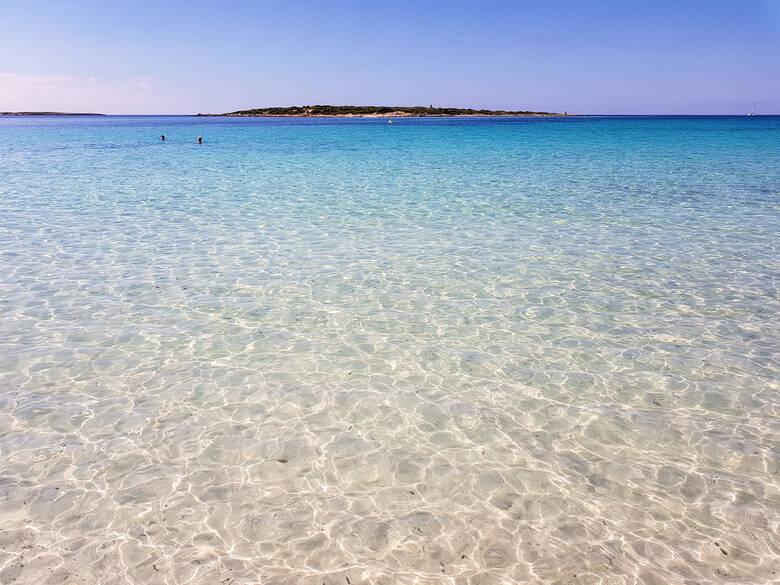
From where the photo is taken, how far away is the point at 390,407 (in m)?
5.94

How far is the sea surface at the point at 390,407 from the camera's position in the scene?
4.07m

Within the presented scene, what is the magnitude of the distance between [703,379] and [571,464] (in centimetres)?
259

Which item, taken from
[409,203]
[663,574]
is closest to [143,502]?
[663,574]

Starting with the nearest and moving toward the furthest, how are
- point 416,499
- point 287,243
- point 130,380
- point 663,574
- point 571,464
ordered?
point 663,574 → point 416,499 → point 571,464 → point 130,380 → point 287,243

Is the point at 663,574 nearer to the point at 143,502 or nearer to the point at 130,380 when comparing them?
the point at 143,502

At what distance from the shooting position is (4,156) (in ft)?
117

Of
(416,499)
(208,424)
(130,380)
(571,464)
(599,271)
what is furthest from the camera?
(599,271)

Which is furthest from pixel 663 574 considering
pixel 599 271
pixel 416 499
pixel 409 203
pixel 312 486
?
pixel 409 203

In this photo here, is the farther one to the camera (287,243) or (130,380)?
(287,243)

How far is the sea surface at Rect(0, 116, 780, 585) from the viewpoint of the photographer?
4070 mm

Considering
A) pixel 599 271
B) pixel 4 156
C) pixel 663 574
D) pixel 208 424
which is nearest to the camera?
pixel 663 574

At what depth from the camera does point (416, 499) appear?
4598 mm

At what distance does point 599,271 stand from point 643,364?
151 inches

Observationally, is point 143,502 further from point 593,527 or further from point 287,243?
point 287,243
